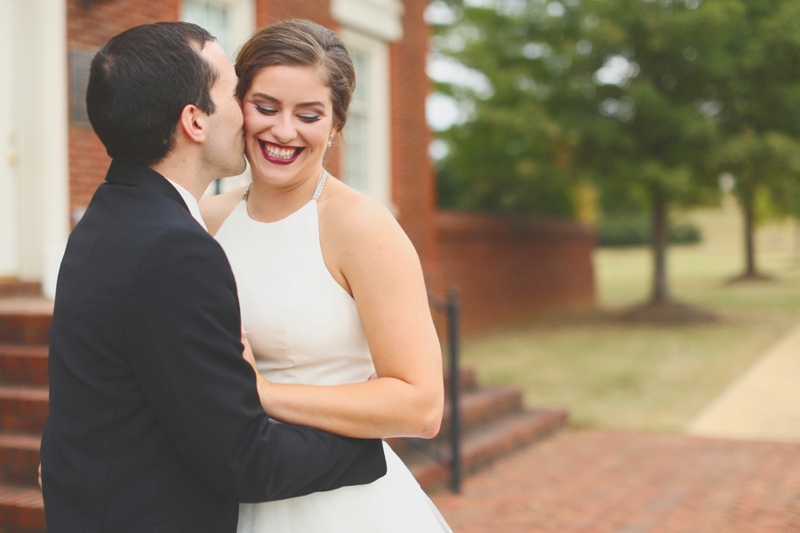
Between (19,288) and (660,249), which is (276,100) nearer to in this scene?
(19,288)

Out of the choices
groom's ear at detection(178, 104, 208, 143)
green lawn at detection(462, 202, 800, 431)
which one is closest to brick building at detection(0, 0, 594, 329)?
groom's ear at detection(178, 104, 208, 143)

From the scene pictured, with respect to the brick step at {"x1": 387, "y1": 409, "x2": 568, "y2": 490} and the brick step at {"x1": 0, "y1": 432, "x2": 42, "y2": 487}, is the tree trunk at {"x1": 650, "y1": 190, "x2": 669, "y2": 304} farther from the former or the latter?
the brick step at {"x1": 0, "y1": 432, "x2": 42, "y2": 487}

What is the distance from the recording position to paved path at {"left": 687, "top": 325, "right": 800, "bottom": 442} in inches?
327

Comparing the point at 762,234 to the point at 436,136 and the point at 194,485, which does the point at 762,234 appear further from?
the point at 194,485

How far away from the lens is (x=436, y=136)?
64.7 feet

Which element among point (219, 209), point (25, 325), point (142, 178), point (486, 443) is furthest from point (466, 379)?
point (142, 178)

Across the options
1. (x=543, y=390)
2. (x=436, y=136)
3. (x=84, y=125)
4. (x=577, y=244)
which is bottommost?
(x=543, y=390)

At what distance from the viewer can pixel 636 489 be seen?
6.32m

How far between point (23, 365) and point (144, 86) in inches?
156

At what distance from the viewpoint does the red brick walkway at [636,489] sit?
5520mm

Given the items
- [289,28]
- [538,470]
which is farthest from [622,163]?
[289,28]

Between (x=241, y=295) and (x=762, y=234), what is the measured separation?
63.0m

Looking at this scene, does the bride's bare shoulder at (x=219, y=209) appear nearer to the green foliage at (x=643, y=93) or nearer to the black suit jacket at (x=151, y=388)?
the black suit jacket at (x=151, y=388)

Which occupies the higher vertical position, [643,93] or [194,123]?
[643,93]
